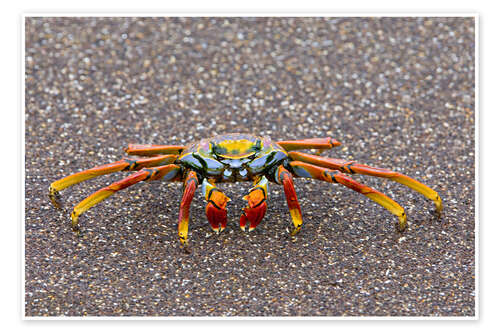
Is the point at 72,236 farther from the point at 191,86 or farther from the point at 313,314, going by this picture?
the point at 191,86

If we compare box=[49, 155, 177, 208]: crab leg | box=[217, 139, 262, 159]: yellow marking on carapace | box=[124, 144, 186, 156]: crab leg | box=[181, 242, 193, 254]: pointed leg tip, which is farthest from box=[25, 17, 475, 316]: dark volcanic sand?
box=[217, 139, 262, 159]: yellow marking on carapace

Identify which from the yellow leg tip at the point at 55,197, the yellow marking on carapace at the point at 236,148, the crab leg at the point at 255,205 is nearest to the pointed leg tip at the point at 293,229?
the crab leg at the point at 255,205

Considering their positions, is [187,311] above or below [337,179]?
below

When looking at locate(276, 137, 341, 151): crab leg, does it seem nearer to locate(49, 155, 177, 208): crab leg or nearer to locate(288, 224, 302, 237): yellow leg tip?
locate(288, 224, 302, 237): yellow leg tip

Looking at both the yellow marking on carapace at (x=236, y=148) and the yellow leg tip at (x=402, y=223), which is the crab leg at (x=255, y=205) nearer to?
the yellow marking on carapace at (x=236, y=148)

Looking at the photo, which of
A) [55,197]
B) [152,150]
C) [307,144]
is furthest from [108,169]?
[307,144]

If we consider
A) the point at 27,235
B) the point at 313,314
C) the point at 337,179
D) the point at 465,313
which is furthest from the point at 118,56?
the point at 465,313
